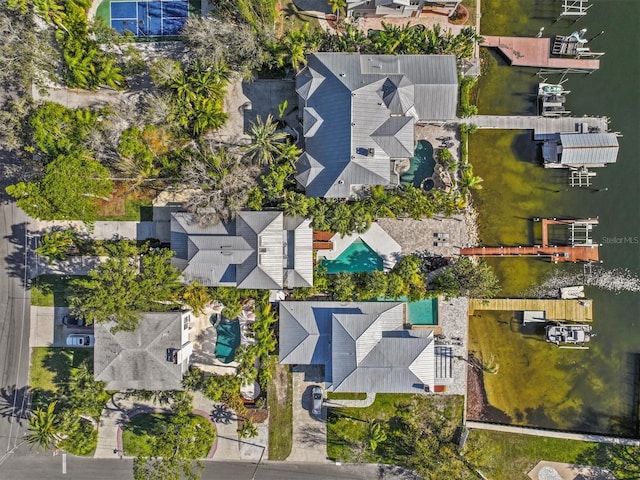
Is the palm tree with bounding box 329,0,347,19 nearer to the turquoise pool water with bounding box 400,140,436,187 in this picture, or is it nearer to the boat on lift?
the turquoise pool water with bounding box 400,140,436,187

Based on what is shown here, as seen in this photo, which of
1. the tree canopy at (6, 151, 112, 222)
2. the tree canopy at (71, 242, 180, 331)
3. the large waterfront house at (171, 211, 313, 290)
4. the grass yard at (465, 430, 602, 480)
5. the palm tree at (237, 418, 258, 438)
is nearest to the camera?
the tree canopy at (71, 242, 180, 331)

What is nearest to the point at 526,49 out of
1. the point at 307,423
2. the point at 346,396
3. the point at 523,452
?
the point at 346,396

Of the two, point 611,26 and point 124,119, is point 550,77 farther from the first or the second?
point 124,119

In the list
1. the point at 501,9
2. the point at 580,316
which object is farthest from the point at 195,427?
the point at 501,9

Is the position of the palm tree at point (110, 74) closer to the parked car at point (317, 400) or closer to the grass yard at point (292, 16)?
the grass yard at point (292, 16)

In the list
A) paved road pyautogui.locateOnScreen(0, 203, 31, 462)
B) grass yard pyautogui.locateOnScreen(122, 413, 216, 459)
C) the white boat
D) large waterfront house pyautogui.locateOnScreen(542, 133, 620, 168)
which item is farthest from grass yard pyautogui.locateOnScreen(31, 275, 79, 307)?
the white boat

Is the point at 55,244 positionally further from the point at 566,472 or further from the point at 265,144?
the point at 566,472
